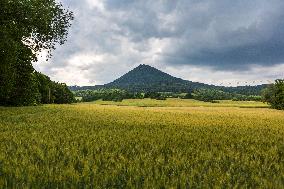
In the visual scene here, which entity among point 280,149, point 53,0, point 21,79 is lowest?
point 280,149

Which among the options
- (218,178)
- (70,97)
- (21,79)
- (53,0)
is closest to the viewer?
(218,178)

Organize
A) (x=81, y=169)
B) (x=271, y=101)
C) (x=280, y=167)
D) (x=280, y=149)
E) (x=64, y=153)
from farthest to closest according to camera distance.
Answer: (x=271, y=101) → (x=280, y=149) → (x=64, y=153) → (x=280, y=167) → (x=81, y=169)

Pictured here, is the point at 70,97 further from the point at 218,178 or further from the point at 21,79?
the point at 218,178

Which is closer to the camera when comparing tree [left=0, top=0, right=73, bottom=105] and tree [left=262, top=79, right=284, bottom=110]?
tree [left=0, top=0, right=73, bottom=105]

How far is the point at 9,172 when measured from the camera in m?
8.16

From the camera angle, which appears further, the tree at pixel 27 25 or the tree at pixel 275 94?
the tree at pixel 275 94

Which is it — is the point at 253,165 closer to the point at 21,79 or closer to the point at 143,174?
the point at 143,174

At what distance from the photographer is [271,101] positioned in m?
116

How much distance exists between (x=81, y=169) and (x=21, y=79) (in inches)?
2317

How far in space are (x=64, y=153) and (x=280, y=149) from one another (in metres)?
7.19

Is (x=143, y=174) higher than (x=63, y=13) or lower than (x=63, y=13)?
lower

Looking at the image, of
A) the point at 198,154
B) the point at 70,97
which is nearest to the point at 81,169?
the point at 198,154

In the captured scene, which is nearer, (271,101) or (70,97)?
(271,101)

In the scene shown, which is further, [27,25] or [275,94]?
[275,94]
